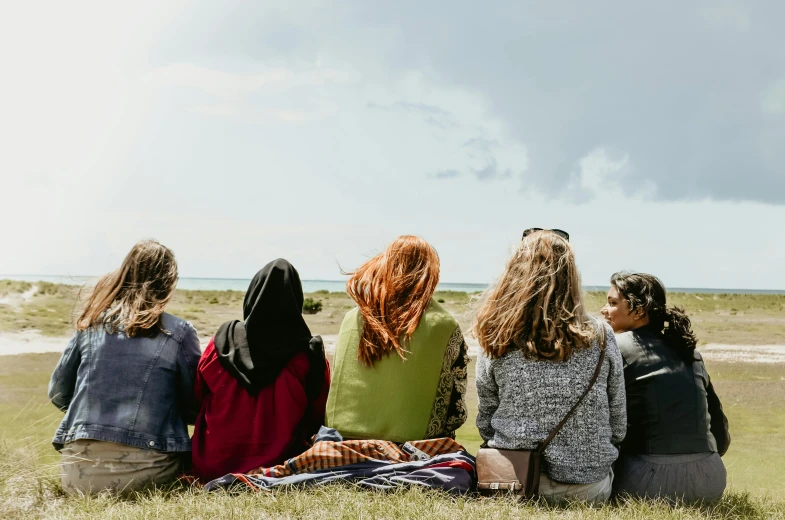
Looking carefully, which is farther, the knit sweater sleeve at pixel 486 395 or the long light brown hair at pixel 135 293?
the long light brown hair at pixel 135 293

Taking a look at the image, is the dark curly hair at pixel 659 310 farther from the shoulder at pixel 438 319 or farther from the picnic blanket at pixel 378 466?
the picnic blanket at pixel 378 466

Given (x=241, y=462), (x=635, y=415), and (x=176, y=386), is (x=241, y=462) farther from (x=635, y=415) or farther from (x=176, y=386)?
(x=635, y=415)

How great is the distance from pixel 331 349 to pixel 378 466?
39.9ft

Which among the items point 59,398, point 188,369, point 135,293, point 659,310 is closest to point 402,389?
point 188,369

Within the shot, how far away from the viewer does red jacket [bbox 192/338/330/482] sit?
3.96m

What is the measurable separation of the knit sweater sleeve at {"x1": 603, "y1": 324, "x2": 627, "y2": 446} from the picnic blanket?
814 mm

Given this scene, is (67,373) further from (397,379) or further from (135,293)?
(397,379)

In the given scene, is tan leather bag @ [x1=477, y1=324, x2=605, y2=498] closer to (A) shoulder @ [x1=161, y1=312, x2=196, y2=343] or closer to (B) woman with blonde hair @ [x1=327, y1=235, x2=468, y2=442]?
(B) woman with blonde hair @ [x1=327, y1=235, x2=468, y2=442]

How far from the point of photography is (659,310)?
3982 millimetres

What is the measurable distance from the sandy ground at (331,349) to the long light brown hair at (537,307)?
1074 cm

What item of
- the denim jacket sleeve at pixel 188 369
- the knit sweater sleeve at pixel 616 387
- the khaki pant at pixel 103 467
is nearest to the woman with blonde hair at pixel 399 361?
the knit sweater sleeve at pixel 616 387

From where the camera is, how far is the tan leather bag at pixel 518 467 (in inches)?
138

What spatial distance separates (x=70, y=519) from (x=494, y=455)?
2.24m

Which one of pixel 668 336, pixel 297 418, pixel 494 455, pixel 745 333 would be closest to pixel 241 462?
pixel 297 418
